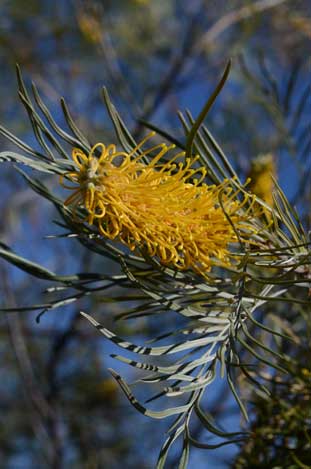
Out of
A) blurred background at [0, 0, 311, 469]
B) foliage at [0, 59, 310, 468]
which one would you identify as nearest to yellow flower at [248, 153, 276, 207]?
foliage at [0, 59, 310, 468]

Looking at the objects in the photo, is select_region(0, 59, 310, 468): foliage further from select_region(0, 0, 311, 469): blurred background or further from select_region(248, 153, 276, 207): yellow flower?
select_region(0, 0, 311, 469): blurred background

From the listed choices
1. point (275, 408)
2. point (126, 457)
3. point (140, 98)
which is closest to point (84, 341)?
point (126, 457)

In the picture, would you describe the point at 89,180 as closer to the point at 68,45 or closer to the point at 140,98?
the point at 140,98

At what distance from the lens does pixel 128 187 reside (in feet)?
0.99

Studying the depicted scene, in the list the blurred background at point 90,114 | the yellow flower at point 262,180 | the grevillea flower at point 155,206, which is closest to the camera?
the grevillea flower at point 155,206

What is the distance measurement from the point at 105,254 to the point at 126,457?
1235mm

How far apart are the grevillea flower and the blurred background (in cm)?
77

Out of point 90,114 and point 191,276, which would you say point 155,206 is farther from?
point 90,114

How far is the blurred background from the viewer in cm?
125

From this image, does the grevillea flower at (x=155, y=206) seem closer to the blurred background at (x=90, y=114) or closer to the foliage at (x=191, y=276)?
the foliage at (x=191, y=276)

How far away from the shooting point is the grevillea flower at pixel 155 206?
30cm

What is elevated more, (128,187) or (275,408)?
(128,187)

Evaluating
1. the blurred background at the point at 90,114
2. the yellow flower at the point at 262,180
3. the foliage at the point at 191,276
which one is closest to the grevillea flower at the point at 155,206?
the foliage at the point at 191,276

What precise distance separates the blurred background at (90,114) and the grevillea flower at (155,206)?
0.77 meters
